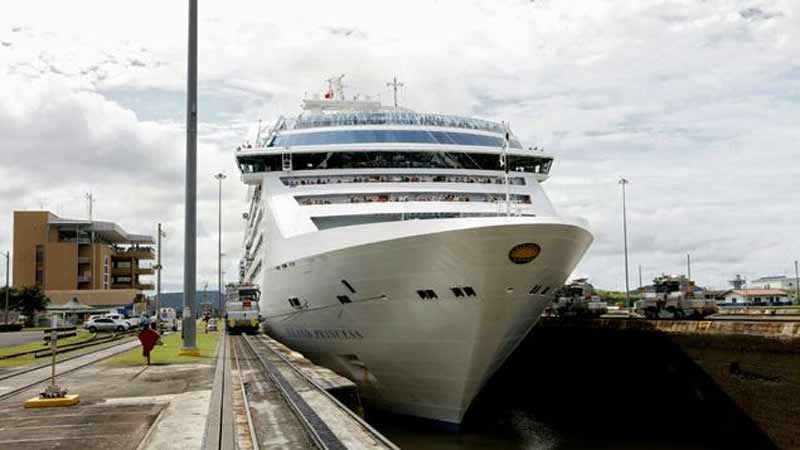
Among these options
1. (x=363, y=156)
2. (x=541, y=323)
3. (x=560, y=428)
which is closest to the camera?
(x=560, y=428)

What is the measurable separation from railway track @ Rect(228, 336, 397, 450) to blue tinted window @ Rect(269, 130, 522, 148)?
32.8ft

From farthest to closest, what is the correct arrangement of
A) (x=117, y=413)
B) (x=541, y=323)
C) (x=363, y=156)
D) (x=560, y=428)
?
1. (x=541, y=323)
2. (x=363, y=156)
3. (x=560, y=428)
4. (x=117, y=413)

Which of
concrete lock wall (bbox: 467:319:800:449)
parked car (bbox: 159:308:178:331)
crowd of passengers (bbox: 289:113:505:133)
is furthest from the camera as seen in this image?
parked car (bbox: 159:308:178:331)

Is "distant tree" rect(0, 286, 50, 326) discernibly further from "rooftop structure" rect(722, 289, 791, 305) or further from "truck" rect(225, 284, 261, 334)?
"rooftop structure" rect(722, 289, 791, 305)

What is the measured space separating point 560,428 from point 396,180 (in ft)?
32.6

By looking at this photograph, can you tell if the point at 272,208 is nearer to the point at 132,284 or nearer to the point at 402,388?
the point at 402,388

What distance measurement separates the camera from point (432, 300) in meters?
17.8

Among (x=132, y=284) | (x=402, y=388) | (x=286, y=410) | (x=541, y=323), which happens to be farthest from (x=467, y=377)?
(x=132, y=284)

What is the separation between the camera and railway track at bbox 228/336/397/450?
9.69 m

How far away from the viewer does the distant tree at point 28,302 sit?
229 feet

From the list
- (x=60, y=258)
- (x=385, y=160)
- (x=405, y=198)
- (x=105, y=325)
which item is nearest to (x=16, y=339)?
(x=105, y=325)

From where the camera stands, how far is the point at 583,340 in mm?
27547

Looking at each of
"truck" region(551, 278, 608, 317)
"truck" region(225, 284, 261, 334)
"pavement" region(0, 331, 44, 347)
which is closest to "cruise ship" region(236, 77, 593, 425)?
"truck" region(551, 278, 608, 317)

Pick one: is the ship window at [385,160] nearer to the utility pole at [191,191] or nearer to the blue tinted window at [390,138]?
the blue tinted window at [390,138]
